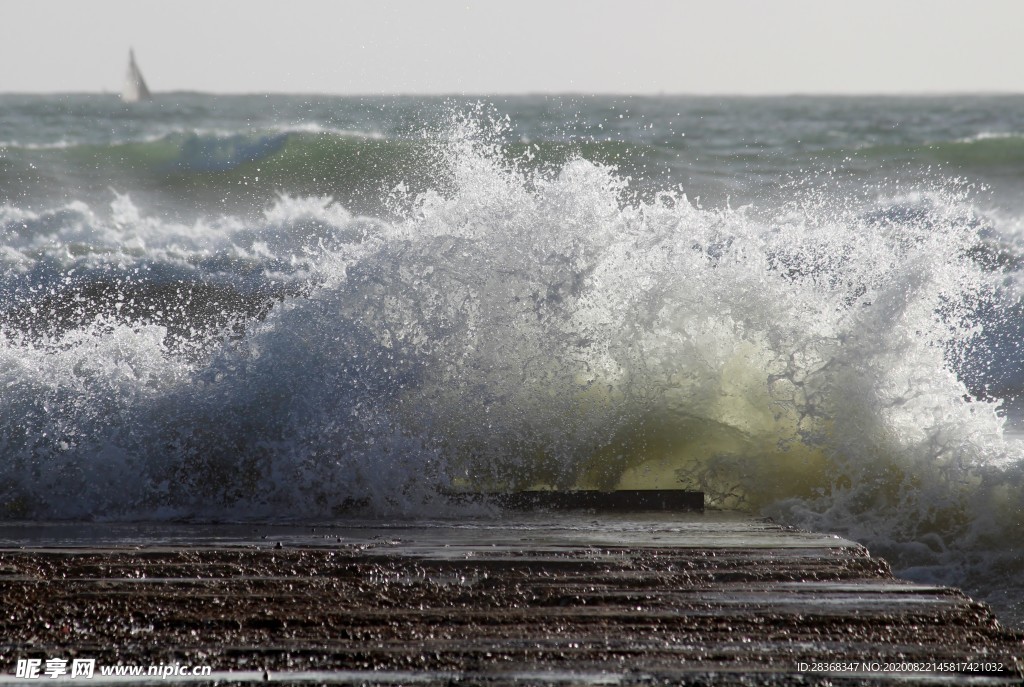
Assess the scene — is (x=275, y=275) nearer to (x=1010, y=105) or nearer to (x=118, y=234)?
(x=118, y=234)

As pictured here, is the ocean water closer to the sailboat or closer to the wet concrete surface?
the wet concrete surface

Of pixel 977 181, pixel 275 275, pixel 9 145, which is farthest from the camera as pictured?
pixel 9 145

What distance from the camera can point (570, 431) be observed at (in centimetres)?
497

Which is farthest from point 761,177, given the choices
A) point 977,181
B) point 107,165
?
point 107,165

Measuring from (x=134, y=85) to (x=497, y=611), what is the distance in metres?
21.3

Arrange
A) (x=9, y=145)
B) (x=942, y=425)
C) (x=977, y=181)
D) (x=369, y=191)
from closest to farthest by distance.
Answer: (x=942, y=425) < (x=369, y=191) < (x=977, y=181) < (x=9, y=145)

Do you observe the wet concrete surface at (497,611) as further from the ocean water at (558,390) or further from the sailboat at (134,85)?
the sailboat at (134,85)

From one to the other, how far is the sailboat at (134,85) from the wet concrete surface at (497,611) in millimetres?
19027

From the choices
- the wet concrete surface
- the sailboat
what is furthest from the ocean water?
the sailboat

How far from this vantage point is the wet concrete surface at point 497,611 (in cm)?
220

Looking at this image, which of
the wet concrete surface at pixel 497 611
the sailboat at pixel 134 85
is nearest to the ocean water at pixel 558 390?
the wet concrete surface at pixel 497 611

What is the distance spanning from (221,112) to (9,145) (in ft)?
17.6

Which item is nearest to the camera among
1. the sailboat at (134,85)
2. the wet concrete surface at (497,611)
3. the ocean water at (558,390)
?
the wet concrete surface at (497,611)

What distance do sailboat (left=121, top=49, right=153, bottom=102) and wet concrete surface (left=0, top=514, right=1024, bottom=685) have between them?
62.4ft
